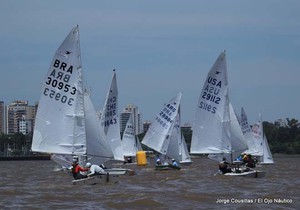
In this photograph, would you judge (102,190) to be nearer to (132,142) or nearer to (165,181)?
(165,181)

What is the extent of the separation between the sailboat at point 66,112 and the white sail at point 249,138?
3678cm

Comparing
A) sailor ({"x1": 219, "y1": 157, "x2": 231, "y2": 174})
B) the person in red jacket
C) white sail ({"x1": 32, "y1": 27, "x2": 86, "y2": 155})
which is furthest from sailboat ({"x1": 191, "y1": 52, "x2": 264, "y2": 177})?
the person in red jacket

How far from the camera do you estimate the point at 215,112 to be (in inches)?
1644

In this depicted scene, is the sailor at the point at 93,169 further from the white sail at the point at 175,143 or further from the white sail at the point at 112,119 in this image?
the white sail at the point at 175,143

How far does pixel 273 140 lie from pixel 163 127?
337ft

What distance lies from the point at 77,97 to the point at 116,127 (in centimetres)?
1602

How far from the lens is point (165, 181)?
124 ft

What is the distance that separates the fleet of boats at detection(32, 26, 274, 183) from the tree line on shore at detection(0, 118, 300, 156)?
3506 inches

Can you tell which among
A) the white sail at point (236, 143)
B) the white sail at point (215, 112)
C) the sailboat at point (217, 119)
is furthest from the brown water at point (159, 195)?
the white sail at point (236, 143)

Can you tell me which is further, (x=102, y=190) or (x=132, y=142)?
(x=132, y=142)

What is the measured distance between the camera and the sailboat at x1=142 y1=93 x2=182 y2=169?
56.0m

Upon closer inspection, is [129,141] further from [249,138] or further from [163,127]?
[163,127]

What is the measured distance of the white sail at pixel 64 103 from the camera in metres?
33.8

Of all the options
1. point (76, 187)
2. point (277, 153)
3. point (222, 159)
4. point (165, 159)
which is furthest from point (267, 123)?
point (76, 187)
